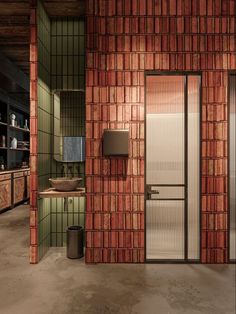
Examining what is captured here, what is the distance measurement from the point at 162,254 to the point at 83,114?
81.1 inches

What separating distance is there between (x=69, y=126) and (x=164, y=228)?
183cm

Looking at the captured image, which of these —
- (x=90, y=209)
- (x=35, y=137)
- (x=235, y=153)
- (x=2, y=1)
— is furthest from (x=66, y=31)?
(x=235, y=153)

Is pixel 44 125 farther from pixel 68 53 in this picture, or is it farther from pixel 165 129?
pixel 165 129

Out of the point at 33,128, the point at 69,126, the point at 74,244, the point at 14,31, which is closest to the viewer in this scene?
the point at 33,128

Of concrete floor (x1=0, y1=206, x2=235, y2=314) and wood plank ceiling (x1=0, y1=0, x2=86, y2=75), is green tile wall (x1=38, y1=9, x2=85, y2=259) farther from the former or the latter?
concrete floor (x1=0, y1=206, x2=235, y2=314)

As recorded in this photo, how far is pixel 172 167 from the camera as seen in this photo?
132 inches

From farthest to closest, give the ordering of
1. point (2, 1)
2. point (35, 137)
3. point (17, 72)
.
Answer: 1. point (17, 72)
2. point (2, 1)
3. point (35, 137)

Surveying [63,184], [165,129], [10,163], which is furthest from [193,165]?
[10,163]

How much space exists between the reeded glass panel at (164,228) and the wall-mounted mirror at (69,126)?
1.26 m

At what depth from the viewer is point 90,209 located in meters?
3.29

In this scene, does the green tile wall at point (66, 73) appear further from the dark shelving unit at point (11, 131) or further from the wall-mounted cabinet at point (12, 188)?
the dark shelving unit at point (11, 131)

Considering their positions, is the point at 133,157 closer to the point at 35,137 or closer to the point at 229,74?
the point at 35,137

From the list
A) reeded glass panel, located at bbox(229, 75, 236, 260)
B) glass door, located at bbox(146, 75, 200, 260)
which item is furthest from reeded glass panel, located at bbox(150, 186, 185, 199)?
reeded glass panel, located at bbox(229, 75, 236, 260)

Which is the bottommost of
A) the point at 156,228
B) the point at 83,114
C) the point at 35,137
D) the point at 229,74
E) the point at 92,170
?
the point at 156,228
